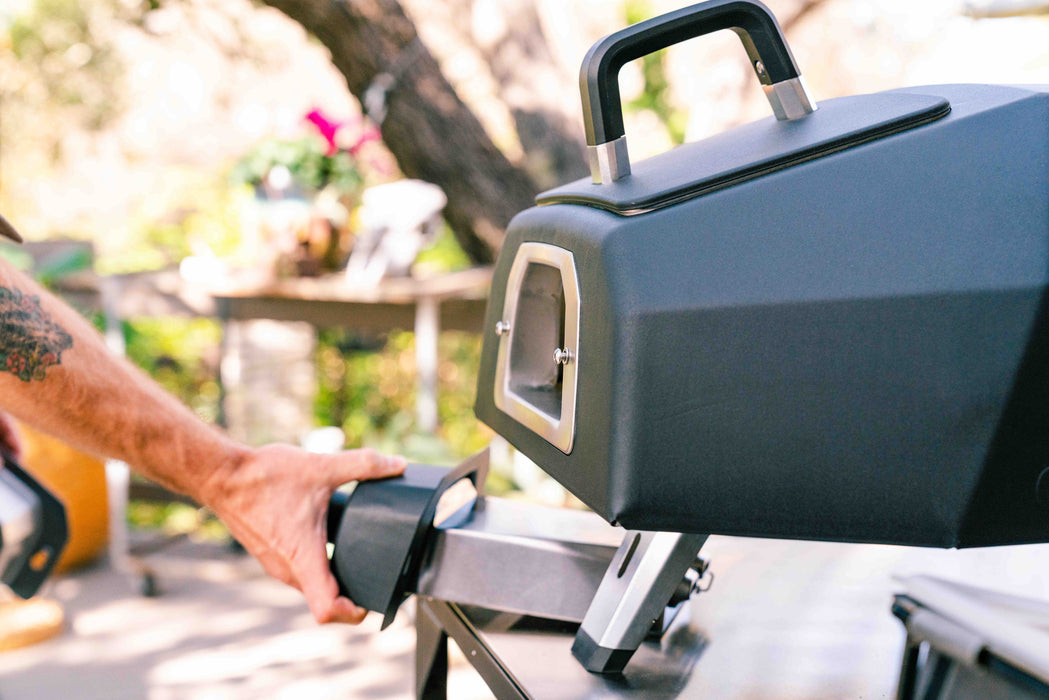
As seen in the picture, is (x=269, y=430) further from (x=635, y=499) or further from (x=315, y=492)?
(x=635, y=499)

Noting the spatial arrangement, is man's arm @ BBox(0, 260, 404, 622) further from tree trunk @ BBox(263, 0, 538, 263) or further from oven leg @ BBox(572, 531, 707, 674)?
tree trunk @ BBox(263, 0, 538, 263)

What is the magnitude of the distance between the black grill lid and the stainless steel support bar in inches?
10.6

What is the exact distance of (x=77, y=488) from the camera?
317 cm

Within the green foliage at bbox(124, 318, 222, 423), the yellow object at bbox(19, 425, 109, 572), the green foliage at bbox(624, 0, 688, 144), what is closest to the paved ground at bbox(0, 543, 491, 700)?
the yellow object at bbox(19, 425, 109, 572)

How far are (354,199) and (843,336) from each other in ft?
9.05

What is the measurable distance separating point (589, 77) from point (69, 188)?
21.8ft

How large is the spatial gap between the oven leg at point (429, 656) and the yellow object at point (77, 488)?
8.49 ft

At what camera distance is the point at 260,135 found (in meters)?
3.43

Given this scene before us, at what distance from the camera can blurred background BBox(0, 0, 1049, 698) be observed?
2916 mm

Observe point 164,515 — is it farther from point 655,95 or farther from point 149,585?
point 655,95

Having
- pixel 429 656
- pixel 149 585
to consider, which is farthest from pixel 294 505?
pixel 149 585

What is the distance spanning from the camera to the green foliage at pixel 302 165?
114 inches

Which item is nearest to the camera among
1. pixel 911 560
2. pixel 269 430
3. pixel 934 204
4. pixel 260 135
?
pixel 934 204

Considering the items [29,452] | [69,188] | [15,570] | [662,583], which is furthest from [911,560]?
[69,188]
